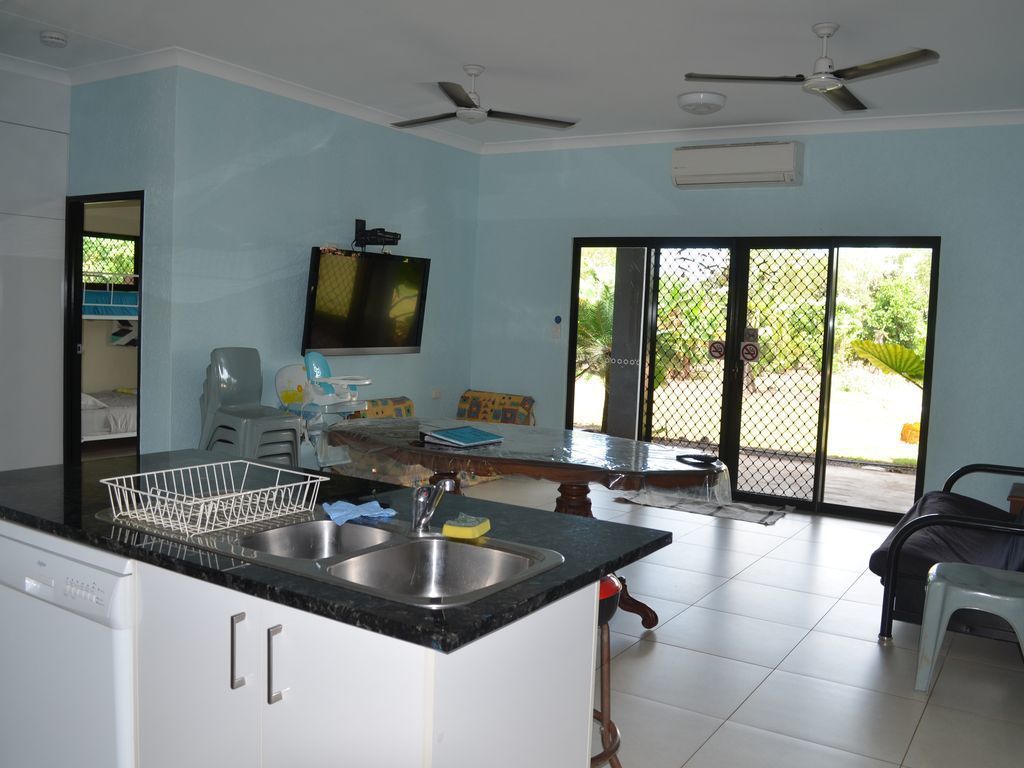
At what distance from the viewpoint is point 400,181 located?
7.00 meters

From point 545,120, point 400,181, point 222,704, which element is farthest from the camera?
point 400,181

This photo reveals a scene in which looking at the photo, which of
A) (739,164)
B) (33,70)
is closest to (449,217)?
(739,164)

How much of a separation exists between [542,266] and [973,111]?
3430 millimetres

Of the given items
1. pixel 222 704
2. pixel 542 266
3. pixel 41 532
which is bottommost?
pixel 222 704

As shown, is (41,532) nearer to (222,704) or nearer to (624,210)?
(222,704)

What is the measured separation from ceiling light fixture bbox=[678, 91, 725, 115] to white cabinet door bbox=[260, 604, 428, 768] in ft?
15.4

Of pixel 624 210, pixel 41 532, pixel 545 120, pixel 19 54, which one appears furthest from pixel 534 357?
pixel 41 532

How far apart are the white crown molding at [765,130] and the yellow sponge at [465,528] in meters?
5.29

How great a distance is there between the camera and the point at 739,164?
6523 mm

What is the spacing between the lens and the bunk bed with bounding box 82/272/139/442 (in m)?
7.39

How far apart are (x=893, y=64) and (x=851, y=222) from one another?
2721 mm

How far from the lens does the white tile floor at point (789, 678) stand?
297 cm

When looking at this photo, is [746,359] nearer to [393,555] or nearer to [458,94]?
[458,94]

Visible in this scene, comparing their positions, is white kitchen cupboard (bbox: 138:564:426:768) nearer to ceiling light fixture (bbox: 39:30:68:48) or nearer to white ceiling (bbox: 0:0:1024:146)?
white ceiling (bbox: 0:0:1024:146)
